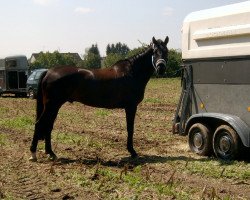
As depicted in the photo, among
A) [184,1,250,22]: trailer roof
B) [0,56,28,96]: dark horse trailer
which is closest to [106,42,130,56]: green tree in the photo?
[0,56,28,96]: dark horse trailer

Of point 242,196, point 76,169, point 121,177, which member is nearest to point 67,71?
point 76,169

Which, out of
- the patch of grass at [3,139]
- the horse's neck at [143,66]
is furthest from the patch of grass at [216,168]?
the patch of grass at [3,139]

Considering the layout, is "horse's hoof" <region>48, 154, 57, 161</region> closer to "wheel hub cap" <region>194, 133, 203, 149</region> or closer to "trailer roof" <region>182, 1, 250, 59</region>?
"wheel hub cap" <region>194, 133, 203, 149</region>

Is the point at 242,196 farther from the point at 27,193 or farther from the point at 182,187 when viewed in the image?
the point at 27,193

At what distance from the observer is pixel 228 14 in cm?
787

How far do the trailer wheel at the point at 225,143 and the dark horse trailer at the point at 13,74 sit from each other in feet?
66.6

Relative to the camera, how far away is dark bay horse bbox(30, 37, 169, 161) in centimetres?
820

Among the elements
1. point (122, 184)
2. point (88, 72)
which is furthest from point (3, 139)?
point (122, 184)

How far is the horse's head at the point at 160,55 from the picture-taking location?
26.3ft

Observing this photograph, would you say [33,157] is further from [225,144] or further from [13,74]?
[13,74]

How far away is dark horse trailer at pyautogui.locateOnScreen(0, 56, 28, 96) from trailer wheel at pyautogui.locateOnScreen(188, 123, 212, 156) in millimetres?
19475

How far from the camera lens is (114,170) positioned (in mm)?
7152

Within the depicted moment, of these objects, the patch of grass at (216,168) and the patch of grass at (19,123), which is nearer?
the patch of grass at (216,168)

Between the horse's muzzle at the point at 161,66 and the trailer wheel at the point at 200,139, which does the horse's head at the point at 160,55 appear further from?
the trailer wheel at the point at 200,139
